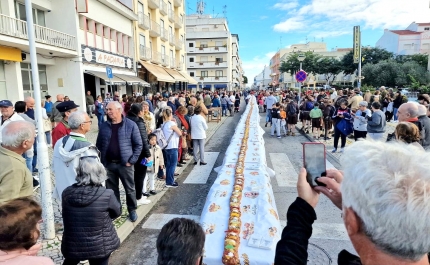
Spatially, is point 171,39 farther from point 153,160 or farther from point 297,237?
point 297,237

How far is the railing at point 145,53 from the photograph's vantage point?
82.1ft

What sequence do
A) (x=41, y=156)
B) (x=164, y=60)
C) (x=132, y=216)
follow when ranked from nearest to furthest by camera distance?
(x=41, y=156) < (x=132, y=216) < (x=164, y=60)

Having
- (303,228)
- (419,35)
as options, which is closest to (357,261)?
(303,228)

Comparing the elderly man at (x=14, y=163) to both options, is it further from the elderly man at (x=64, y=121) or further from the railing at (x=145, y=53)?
the railing at (x=145, y=53)

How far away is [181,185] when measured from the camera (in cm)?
648

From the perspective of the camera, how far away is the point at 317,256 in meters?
3.66

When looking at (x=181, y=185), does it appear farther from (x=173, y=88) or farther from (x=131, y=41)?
(x=173, y=88)

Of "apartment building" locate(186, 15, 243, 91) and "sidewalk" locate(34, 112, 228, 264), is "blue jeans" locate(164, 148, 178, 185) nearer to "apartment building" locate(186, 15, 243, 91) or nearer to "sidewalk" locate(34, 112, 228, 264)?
"sidewalk" locate(34, 112, 228, 264)

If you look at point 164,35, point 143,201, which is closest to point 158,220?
point 143,201

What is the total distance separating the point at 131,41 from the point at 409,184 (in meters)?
25.0

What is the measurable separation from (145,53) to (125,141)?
76.6 ft

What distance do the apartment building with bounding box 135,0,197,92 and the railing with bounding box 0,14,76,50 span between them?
9133mm

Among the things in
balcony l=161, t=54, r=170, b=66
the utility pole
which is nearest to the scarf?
the utility pole

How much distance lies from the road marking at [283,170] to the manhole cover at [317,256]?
264 centimetres
